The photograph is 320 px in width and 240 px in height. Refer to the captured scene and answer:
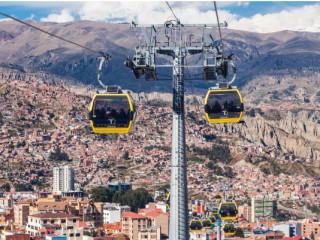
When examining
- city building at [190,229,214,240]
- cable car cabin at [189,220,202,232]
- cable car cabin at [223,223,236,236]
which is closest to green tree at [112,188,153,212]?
city building at [190,229,214,240]

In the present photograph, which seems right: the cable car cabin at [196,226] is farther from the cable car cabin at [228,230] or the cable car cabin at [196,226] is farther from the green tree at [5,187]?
the green tree at [5,187]

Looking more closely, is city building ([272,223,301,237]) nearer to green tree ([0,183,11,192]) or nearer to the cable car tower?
green tree ([0,183,11,192])

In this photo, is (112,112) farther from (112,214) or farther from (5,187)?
(5,187)

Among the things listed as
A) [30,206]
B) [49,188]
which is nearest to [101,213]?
[30,206]

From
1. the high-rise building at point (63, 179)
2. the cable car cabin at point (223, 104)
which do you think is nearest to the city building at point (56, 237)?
the cable car cabin at point (223, 104)

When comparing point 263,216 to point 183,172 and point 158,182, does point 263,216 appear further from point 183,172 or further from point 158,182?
point 183,172

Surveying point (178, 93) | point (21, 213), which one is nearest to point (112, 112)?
point (178, 93)
